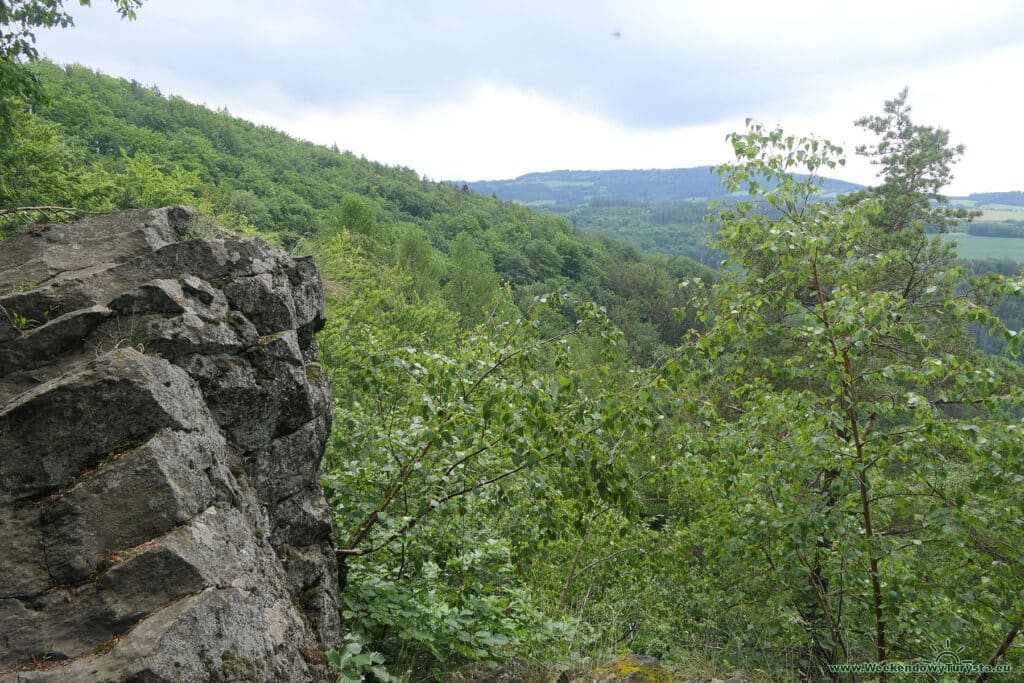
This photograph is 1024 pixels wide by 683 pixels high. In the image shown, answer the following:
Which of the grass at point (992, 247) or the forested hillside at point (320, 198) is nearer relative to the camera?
the forested hillside at point (320, 198)

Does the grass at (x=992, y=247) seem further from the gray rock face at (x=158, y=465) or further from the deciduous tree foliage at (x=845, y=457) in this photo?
the gray rock face at (x=158, y=465)

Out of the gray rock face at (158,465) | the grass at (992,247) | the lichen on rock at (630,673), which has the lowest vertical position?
the grass at (992,247)

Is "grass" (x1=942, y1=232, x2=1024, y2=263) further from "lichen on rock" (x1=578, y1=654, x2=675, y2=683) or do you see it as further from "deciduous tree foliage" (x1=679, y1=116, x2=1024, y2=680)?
"lichen on rock" (x1=578, y1=654, x2=675, y2=683)

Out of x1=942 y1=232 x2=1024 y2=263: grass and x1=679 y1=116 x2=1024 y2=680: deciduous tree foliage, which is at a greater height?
x1=679 y1=116 x2=1024 y2=680: deciduous tree foliage

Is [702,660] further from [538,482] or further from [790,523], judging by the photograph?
[538,482]

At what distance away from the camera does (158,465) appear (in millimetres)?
3678

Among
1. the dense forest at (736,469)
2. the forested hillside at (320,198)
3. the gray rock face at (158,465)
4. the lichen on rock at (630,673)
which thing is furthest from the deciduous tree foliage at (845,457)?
the forested hillside at (320,198)

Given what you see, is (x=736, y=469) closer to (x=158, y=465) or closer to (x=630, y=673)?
(x=630, y=673)

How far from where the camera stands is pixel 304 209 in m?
64.3

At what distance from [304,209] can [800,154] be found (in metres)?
64.0

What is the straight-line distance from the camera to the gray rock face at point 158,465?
3258mm

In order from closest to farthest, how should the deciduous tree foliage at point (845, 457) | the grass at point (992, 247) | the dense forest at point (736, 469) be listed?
1. the dense forest at point (736, 469)
2. the deciduous tree foliage at point (845, 457)
3. the grass at point (992, 247)

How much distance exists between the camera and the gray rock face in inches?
128

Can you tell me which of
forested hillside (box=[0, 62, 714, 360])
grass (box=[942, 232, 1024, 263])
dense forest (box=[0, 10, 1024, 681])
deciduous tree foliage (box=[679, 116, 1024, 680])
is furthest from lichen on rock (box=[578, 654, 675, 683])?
grass (box=[942, 232, 1024, 263])
